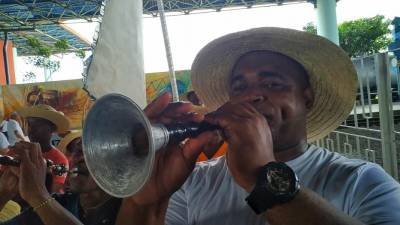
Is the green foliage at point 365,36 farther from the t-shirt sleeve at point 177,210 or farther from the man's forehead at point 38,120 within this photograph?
the t-shirt sleeve at point 177,210

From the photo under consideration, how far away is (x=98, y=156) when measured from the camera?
1403mm

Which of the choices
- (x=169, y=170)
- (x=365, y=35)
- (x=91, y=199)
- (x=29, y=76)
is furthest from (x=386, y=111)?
(x=29, y=76)

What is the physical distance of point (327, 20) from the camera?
13.0 meters

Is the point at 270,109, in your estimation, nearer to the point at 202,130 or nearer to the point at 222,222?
the point at 202,130

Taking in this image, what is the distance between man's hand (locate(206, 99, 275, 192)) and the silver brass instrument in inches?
3.4

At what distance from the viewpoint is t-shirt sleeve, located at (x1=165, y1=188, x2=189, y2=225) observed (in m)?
1.81

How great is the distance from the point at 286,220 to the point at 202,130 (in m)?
0.43

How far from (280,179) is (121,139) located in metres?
0.56

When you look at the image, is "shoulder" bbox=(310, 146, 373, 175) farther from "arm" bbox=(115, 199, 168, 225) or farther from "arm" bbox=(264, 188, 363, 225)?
"arm" bbox=(115, 199, 168, 225)

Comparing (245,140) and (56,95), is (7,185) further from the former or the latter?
(56,95)

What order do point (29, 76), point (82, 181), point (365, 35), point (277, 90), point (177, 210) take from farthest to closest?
point (29, 76), point (365, 35), point (82, 181), point (177, 210), point (277, 90)

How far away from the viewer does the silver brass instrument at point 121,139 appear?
1318 millimetres

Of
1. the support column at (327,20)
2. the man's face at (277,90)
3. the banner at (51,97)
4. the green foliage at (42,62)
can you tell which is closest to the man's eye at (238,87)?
the man's face at (277,90)

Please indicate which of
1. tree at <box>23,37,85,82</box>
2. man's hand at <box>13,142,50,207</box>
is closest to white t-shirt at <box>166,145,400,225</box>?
man's hand at <box>13,142,50,207</box>
